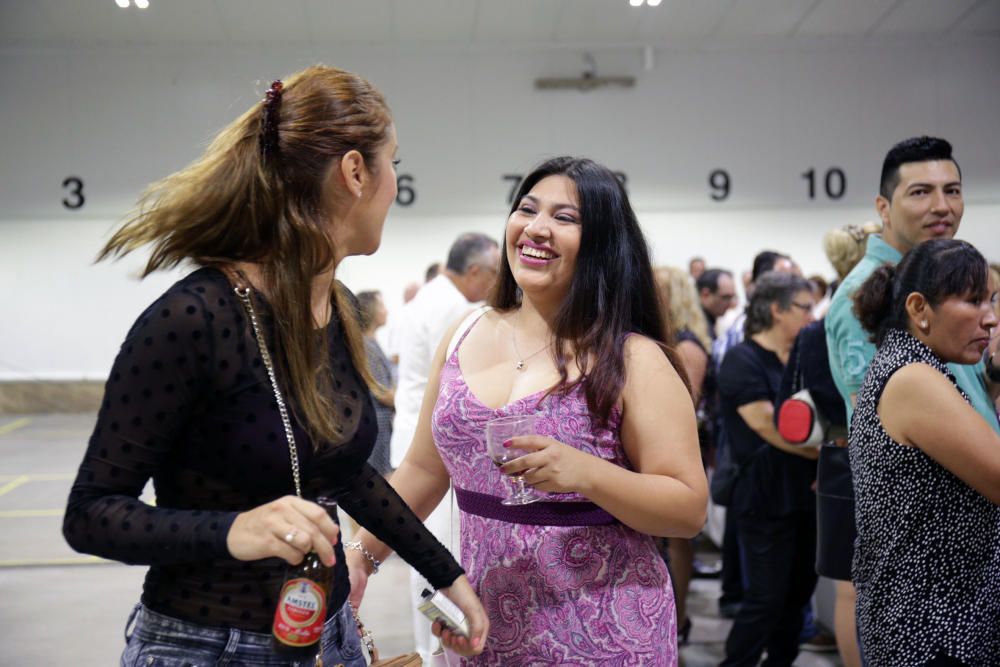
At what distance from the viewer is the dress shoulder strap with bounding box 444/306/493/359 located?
84.8 inches

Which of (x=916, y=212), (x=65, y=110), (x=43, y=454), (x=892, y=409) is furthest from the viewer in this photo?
(x=65, y=110)

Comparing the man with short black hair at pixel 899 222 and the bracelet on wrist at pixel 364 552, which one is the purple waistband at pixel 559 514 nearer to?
the bracelet on wrist at pixel 364 552

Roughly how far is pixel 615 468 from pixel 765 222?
12053 millimetres

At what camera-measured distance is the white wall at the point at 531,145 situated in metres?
12.5

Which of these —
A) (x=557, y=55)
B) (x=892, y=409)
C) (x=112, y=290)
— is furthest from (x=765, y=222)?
(x=892, y=409)

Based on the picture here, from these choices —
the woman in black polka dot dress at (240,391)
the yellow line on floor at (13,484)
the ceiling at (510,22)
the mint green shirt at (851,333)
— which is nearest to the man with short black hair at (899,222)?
the mint green shirt at (851,333)

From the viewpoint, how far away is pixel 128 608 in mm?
5449

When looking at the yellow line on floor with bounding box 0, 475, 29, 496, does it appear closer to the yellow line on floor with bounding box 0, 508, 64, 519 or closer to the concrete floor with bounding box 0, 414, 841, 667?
the concrete floor with bounding box 0, 414, 841, 667

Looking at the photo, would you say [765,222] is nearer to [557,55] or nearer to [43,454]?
[557,55]

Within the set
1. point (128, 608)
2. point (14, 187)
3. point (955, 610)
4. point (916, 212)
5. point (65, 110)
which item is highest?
point (65, 110)

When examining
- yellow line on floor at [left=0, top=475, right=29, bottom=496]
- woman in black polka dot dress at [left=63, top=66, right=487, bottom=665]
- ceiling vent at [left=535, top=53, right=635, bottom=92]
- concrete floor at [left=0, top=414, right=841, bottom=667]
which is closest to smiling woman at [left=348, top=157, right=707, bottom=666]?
woman in black polka dot dress at [left=63, top=66, right=487, bottom=665]

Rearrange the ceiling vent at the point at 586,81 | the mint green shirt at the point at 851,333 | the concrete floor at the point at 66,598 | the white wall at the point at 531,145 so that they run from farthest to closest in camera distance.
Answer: the ceiling vent at the point at 586,81
the white wall at the point at 531,145
the concrete floor at the point at 66,598
the mint green shirt at the point at 851,333

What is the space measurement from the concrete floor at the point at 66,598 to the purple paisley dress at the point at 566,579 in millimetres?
2590

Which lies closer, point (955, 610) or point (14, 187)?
point (955, 610)
